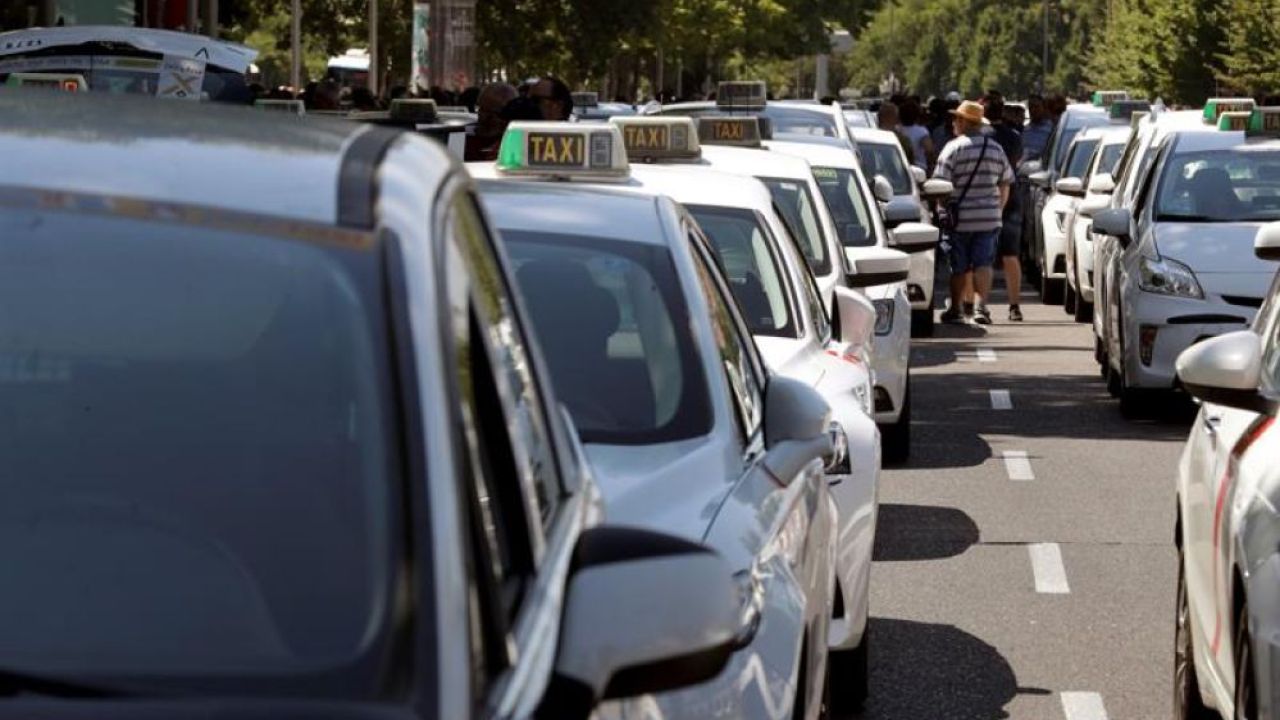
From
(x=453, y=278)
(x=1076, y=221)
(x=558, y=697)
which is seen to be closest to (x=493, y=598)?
(x=558, y=697)

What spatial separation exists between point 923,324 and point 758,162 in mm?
9875

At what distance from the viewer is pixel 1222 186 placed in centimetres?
1781

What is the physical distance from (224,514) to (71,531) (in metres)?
0.18

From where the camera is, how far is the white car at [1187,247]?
16.8m

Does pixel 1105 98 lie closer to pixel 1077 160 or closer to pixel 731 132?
pixel 1077 160

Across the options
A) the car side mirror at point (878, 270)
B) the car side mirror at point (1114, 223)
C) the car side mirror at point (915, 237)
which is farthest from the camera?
the car side mirror at point (1114, 223)

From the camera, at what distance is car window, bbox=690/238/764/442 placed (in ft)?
22.2

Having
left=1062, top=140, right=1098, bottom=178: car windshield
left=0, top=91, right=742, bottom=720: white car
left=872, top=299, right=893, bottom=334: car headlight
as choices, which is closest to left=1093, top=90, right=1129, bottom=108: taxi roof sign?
left=1062, top=140, right=1098, bottom=178: car windshield

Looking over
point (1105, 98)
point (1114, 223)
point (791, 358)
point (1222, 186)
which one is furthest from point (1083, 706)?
point (1105, 98)

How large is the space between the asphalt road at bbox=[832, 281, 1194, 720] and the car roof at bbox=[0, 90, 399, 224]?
16.6 ft

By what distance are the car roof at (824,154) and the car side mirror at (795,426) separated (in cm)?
1079

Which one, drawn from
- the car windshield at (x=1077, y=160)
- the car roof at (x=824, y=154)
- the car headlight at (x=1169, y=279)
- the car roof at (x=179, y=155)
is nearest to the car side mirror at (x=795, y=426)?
the car roof at (x=179, y=155)

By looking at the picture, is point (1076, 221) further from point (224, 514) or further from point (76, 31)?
point (224, 514)

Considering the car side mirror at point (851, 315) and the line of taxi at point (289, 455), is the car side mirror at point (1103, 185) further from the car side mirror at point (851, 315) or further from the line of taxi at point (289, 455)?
the line of taxi at point (289, 455)
